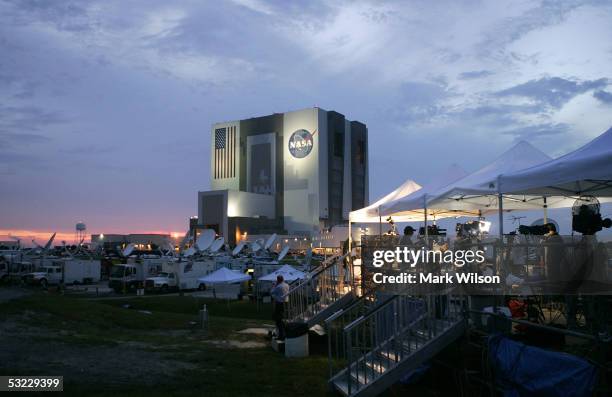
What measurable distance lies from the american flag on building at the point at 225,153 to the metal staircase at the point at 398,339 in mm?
102374

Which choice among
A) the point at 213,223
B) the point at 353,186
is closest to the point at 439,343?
the point at 213,223

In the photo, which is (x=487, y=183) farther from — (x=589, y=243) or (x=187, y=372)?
(x=187, y=372)

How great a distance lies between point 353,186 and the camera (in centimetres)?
10894

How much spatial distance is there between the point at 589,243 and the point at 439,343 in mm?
2986

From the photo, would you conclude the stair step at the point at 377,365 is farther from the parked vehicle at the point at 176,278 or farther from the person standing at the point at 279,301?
the parked vehicle at the point at 176,278

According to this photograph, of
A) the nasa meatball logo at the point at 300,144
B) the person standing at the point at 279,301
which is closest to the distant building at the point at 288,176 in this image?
the nasa meatball logo at the point at 300,144

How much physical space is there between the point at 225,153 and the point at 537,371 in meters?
109

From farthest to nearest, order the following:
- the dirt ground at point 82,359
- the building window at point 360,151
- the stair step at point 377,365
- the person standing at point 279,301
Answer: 1. the building window at point 360,151
2. the person standing at point 279,301
3. the dirt ground at point 82,359
4. the stair step at point 377,365

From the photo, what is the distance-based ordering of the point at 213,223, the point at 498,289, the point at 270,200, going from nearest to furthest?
the point at 498,289, the point at 213,223, the point at 270,200

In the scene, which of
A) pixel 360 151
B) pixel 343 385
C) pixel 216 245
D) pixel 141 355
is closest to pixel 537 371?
pixel 343 385

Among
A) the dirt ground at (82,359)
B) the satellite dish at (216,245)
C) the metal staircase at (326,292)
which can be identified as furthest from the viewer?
the satellite dish at (216,245)

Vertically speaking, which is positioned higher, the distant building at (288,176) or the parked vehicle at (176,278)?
the distant building at (288,176)

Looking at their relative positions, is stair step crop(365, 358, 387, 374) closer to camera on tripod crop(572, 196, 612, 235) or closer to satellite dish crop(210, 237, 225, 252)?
camera on tripod crop(572, 196, 612, 235)

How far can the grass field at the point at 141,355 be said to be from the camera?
35.1 feet
